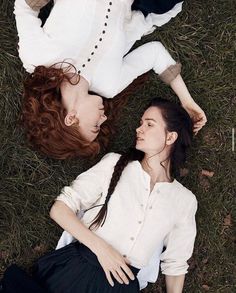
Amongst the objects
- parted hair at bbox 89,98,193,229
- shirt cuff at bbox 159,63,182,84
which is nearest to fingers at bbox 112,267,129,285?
parted hair at bbox 89,98,193,229

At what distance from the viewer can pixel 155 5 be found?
3494 mm

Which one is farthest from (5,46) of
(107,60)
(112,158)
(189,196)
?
(189,196)

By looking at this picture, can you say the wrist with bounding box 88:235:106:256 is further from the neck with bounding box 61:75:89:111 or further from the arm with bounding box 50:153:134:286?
the neck with bounding box 61:75:89:111

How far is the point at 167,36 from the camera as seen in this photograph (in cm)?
397

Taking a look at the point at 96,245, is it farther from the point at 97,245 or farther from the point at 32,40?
the point at 32,40

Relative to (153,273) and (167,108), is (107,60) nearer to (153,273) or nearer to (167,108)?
(167,108)

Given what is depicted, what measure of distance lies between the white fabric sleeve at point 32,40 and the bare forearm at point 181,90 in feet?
3.25

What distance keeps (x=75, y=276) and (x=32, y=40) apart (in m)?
1.62

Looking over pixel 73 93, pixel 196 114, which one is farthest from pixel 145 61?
pixel 73 93

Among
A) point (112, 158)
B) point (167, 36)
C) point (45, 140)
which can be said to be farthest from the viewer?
point (167, 36)

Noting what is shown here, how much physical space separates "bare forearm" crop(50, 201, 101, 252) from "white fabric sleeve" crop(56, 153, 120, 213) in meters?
0.05

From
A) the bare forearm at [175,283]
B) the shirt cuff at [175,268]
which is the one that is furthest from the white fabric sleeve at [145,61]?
the bare forearm at [175,283]

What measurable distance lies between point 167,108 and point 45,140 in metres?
0.87

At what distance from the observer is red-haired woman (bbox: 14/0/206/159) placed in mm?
3316
